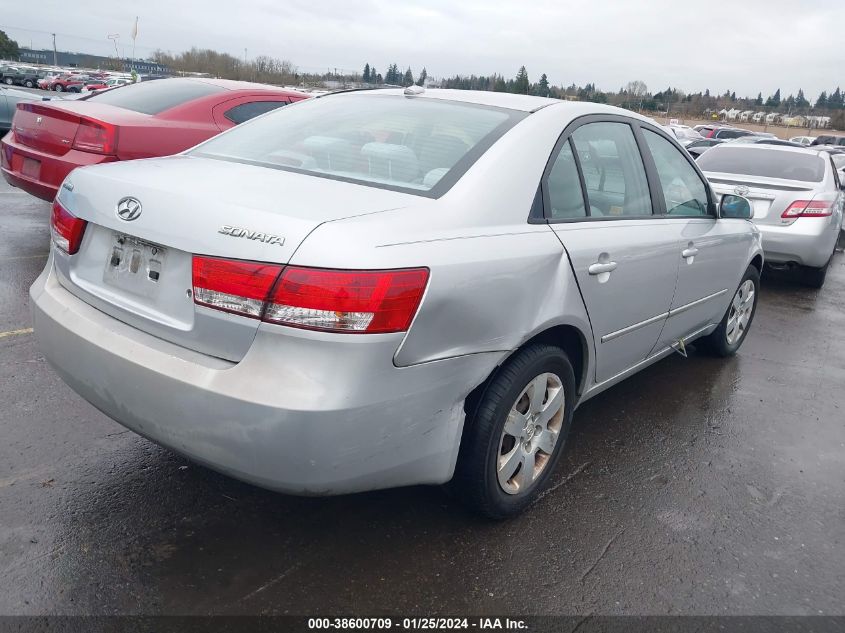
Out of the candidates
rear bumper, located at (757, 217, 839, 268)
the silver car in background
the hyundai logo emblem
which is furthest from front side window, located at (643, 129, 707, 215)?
rear bumper, located at (757, 217, 839, 268)

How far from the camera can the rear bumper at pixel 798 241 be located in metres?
7.31

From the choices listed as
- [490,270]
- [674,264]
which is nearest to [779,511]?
[674,264]

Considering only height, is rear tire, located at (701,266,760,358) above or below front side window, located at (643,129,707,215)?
below

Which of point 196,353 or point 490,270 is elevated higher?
point 490,270

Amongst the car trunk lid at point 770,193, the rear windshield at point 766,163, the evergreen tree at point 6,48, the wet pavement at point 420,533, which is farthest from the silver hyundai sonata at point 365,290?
the evergreen tree at point 6,48

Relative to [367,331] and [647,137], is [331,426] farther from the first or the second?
[647,137]

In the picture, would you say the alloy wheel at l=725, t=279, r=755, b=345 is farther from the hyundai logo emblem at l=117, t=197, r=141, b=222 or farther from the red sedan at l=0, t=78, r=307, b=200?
the red sedan at l=0, t=78, r=307, b=200

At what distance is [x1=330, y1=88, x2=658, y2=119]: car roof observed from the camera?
126 inches

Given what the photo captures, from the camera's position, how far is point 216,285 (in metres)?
2.16

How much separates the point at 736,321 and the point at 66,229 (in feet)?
14.4

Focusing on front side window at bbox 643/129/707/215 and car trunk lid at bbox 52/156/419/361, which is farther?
front side window at bbox 643/129/707/215

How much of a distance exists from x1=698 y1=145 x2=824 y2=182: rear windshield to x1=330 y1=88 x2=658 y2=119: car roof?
5.00 metres

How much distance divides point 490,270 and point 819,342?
467 cm

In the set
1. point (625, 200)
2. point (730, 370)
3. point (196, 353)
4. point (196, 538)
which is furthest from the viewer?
point (730, 370)
